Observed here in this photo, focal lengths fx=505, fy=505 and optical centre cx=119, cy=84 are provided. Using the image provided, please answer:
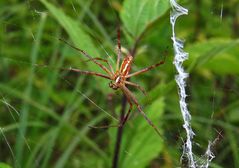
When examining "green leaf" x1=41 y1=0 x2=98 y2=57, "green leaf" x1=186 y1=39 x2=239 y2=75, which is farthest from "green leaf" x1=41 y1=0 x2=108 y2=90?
"green leaf" x1=186 y1=39 x2=239 y2=75

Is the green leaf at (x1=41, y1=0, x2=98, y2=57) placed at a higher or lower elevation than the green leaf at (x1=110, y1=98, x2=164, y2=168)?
higher

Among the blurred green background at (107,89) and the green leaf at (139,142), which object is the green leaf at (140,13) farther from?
the green leaf at (139,142)

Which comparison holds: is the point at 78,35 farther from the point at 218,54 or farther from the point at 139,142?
the point at 218,54

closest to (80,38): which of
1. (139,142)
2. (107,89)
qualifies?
(107,89)

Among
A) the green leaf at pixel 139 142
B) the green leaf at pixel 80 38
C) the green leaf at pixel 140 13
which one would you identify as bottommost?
the green leaf at pixel 139 142

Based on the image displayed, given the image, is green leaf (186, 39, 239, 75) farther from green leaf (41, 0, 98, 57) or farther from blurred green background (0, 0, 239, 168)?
green leaf (41, 0, 98, 57)

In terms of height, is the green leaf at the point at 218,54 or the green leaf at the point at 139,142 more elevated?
the green leaf at the point at 218,54

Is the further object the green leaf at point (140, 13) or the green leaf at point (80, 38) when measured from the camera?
the green leaf at point (80, 38)

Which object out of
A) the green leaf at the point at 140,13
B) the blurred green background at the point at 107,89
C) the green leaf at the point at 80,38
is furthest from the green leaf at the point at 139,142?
the green leaf at the point at 140,13
